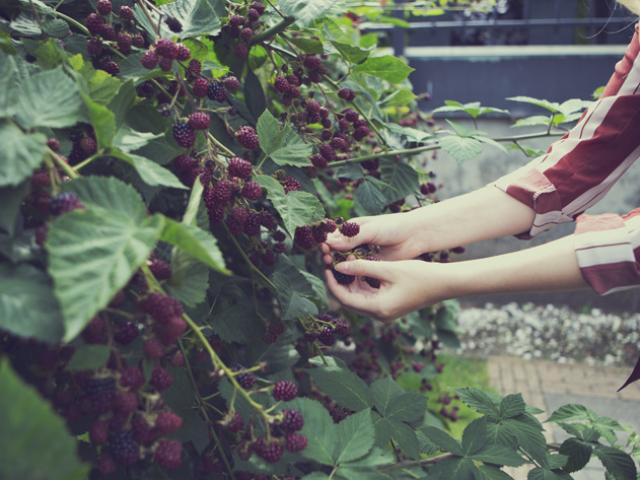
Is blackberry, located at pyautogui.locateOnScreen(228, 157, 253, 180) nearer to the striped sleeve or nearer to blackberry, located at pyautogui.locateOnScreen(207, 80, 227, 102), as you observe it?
blackberry, located at pyautogui.locateOnScreen(207, 80, 227, 102)

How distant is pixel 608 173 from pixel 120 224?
1460 mm

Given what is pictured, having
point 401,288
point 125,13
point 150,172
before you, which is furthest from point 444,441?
point 125,13

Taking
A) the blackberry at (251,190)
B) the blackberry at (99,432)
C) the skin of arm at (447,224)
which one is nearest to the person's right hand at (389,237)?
the skin of arm at (447,224)

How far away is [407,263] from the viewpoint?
1453 millimetres

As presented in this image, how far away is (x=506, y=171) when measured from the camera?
5.01 metres

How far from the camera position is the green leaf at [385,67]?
150 cm

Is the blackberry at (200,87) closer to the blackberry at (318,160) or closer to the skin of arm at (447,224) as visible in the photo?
the blackberry at (318,160)

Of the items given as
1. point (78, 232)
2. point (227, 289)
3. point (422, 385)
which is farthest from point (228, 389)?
point (422, 385)

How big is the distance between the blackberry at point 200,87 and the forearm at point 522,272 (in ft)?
2.07

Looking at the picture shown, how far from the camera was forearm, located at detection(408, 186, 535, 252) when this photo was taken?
1736mm

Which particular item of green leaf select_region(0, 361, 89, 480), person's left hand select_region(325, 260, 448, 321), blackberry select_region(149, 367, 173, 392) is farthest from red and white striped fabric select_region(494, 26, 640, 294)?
green leaf select_region(0, 361, 89, 480)

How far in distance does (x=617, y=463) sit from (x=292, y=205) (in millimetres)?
935

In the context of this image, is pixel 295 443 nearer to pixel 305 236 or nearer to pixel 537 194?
pixel 305 236

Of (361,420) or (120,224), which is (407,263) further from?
(120,224)
